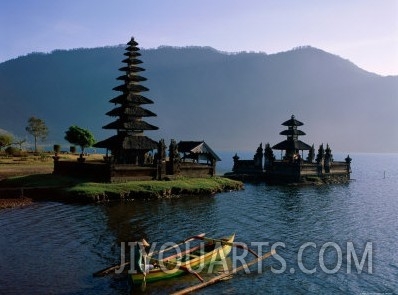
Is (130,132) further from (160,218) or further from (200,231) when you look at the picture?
(200,231)

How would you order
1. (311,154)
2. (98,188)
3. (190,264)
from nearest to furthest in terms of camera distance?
(190,264) → (98,188) → (311,154)

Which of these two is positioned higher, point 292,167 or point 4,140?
point 4,140

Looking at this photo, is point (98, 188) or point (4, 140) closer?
point (98, 188)

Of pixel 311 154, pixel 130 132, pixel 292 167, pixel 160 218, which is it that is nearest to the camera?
pixel 160 218

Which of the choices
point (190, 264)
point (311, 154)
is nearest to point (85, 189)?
point (190, 264)

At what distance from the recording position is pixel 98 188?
4606 centimetres

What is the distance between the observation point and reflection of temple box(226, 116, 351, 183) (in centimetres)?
7499

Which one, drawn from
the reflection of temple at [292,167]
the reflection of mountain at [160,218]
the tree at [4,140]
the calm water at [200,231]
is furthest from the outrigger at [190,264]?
the tree at [4,140]

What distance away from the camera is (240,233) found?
33656mm

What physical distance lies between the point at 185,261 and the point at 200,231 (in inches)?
410

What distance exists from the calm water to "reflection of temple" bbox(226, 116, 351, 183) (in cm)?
1978

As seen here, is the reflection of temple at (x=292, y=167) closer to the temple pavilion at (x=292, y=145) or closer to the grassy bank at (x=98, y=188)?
the temple pavilion at (x=292, y=145)

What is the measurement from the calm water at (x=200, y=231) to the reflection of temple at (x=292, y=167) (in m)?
19.8

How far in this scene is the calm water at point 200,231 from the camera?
22328 millimetres
